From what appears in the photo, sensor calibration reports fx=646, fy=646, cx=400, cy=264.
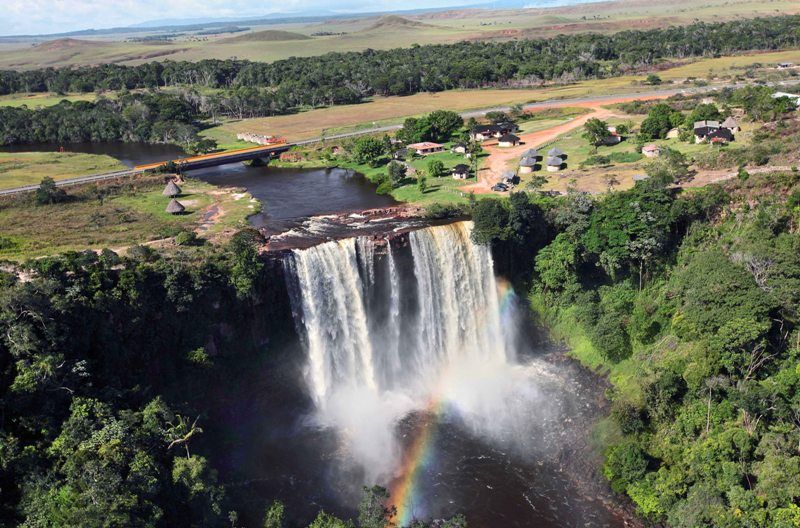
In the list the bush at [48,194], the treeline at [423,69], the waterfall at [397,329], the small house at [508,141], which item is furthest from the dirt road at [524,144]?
the bush at [48,194]

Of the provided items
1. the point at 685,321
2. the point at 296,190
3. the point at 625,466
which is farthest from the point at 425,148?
the point at 625,466

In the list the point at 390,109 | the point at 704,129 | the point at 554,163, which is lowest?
the point at 554,163

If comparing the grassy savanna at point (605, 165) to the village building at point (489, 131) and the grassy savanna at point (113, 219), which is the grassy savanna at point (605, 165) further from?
the grassy savanna at point (113, 219)

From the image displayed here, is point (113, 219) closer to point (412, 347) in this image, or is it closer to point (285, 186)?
point (285, 186)

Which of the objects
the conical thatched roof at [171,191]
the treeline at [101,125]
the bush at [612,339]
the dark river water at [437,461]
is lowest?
the dark river water at [437,461]

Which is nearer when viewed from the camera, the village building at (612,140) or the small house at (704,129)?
the small house at (704,129)

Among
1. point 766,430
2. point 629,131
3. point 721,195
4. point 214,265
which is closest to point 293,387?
point 214,265
